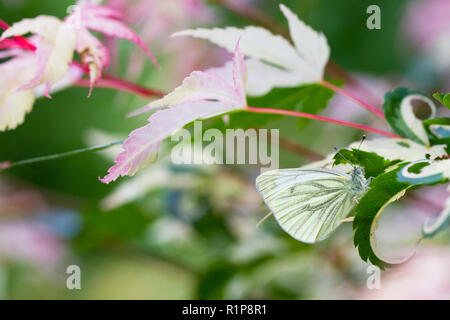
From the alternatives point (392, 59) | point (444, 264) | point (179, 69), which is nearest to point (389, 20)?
point (392, 59)

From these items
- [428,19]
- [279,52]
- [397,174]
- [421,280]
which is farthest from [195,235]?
[428,19]

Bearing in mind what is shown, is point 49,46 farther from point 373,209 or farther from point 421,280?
point 421,280

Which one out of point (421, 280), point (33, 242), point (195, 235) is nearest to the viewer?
point (421, 280)

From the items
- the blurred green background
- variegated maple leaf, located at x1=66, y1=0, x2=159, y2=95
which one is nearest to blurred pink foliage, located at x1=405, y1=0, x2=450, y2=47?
the blurred green background

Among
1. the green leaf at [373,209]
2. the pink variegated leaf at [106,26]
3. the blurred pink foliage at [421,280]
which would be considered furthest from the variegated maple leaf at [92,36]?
the blurred pink foliage at [421,280]

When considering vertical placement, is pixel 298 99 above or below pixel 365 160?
above

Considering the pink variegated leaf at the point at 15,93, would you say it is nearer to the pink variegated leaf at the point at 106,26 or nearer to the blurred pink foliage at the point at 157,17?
the pink variegated leaf at the point at 106,26
